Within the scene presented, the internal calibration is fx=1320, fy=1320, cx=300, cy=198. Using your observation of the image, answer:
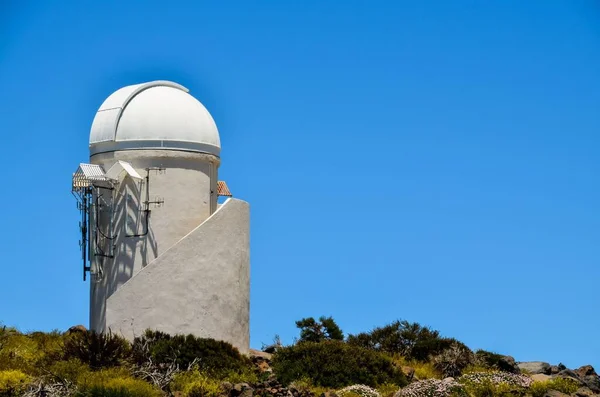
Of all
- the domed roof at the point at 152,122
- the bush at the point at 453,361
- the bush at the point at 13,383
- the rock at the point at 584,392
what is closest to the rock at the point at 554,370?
the bush at the point at 453,361

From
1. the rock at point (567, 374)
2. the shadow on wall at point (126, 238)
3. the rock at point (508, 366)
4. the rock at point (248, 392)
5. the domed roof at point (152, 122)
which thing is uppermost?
the domed roof at point (152, 122)

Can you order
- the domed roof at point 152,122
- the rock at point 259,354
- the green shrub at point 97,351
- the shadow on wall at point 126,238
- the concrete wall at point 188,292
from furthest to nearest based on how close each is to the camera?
Answer: 1. the rock at point 259,354
2. the domed roof at point 152,122
3. the shadow on wall at point 126,238
4. the concrete wall at point 188,292
5. the green shrub at point 97,351

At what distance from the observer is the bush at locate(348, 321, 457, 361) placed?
3461 centimetres

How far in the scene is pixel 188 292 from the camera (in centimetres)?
3250

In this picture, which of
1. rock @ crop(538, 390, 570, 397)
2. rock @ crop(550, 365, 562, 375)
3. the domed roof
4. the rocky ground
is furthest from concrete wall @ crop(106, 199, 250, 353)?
rock @ crop(538, 390, 570, 397)

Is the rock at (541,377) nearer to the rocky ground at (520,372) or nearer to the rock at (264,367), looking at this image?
the rocky ground at (520,372)

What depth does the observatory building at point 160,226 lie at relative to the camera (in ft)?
106

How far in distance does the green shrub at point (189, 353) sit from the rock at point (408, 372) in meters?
3.81

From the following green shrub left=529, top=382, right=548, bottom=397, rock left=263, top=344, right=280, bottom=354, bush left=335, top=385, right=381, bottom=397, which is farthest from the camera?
rock left=263, top=344, right=280, bottom=354

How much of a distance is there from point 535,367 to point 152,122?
11.6 meters

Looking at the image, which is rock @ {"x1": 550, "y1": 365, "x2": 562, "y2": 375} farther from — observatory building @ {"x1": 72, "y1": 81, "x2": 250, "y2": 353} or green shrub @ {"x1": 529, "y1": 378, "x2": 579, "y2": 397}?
observatory building @ {"x1": 72, "y1": 81, "x2": 250, "y2": 353}

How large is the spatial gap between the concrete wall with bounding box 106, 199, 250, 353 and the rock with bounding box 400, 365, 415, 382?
169 inches

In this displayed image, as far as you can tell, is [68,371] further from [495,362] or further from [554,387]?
[495,362]

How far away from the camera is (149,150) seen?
33.3m
